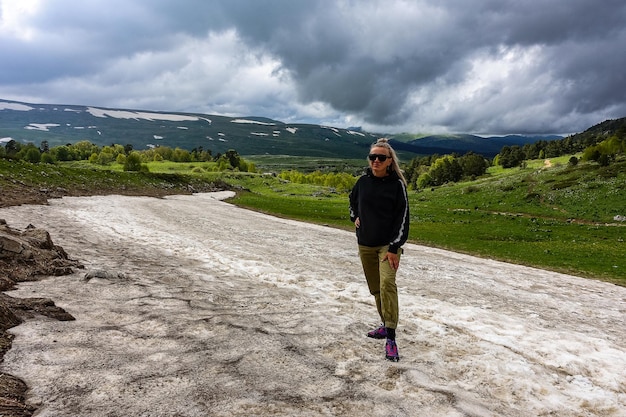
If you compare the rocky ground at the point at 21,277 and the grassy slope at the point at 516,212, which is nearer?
the rocky ground at the point at 21,277

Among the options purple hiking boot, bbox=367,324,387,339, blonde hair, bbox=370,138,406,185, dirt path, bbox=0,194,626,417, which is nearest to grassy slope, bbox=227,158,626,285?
dirt path, bbox=0,194,626,417

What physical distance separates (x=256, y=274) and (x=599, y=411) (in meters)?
11.3

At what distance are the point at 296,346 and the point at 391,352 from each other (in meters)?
2.02

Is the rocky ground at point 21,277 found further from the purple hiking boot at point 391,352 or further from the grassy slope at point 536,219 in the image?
the grassy slope at point 536,219

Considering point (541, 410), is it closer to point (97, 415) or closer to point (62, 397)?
point (97, 415)

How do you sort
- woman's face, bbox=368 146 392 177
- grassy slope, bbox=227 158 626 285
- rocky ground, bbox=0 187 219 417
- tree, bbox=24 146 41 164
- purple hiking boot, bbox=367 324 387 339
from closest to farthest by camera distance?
rocky ground, bbox=0 187 219 417 < woman's face, bbox=368 146 392 177 < purple hiking boot, bbox=367 324 387 339 < grassy slope, bbox=227 158 626 285 < tree, bbox=24 146 41 164

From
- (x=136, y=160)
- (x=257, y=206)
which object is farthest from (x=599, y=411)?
(x=136, y=160)

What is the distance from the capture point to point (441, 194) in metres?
88.8

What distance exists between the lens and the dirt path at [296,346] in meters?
5.65

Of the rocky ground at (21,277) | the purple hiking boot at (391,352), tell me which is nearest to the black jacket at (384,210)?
the purple hiking boot at (391,352)

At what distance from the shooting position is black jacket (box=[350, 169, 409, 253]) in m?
7.76

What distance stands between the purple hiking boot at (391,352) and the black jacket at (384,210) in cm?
208

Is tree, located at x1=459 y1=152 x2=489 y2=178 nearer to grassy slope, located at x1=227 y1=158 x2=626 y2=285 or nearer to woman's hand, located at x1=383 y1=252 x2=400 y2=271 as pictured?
grassy slope, located at x1=227 y1=158 x2=626 y2=285

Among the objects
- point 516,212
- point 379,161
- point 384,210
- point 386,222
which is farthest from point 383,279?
point 516,212
